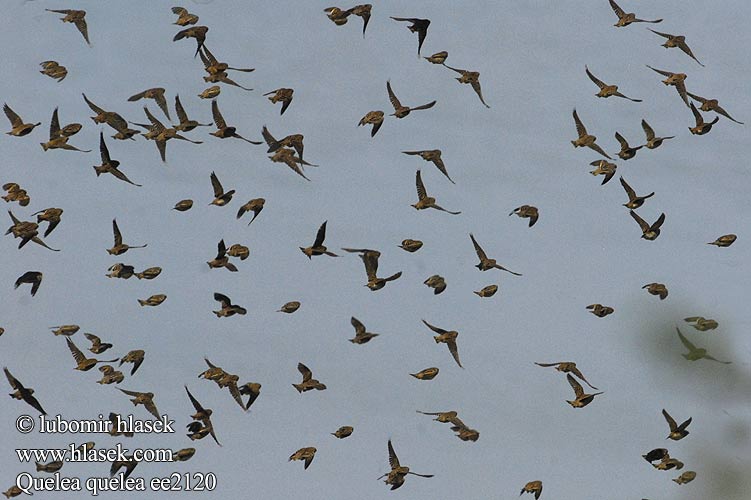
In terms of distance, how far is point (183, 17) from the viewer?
71500 millimetres

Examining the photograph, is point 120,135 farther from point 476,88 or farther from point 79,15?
point 476,88

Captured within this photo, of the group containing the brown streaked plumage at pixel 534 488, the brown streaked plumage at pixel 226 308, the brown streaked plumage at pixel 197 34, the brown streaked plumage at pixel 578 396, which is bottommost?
the brown streaked plumage at pixel 534 488

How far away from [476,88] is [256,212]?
33.9ft

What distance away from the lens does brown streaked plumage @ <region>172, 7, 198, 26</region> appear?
7138 centimetres

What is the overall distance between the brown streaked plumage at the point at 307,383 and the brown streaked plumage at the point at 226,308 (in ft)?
12.7

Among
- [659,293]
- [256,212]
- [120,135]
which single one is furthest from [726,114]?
[120,135]

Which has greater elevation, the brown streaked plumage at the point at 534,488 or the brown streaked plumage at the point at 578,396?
the brown streaked plumage at the point at 578,396

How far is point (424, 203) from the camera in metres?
70.1

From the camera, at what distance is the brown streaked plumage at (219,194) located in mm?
71500

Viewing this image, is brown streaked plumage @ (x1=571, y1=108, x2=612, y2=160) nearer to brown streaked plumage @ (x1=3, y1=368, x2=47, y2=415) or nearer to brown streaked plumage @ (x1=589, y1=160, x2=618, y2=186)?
brown streaked plumage @ (x1=589, y1=160, x2=618, y2=186)

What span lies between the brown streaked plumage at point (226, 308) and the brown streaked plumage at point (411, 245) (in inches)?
268

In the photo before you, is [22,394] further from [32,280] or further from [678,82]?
[678,82]

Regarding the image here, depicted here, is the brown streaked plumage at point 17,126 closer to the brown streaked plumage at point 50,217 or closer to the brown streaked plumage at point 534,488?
the brown streaked plumage at point 50,217

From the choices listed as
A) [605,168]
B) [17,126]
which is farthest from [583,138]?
[17,126]
